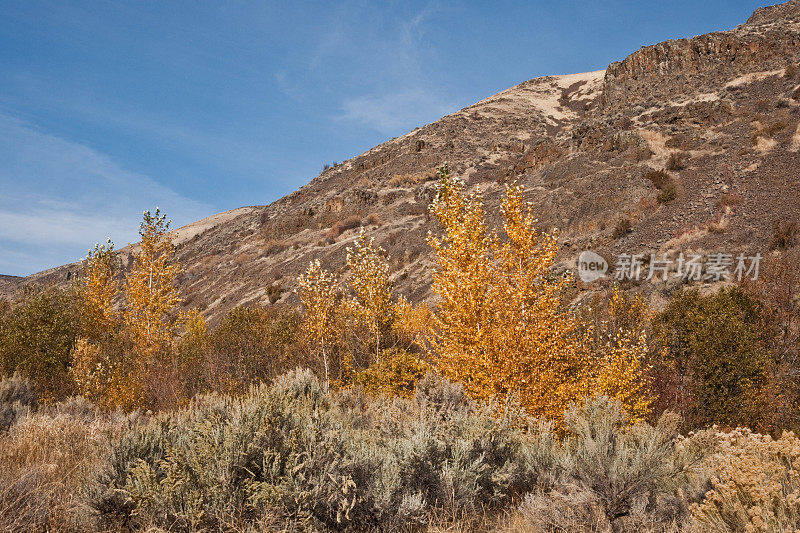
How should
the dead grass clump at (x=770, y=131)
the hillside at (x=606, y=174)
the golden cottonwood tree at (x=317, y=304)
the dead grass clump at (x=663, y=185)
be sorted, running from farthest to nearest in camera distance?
the dead grass clump at (x=770, y=131) → the dead grass clump at (x=663, y=185) → the hillside at (x=606, y=174) → the golden cottonwood tree at (x=317, y=304)

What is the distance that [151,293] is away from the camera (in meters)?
17.3

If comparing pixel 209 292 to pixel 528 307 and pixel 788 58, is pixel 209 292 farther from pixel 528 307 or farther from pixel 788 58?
pixel 788 58

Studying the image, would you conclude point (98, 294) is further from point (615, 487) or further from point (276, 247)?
point (276, 247)

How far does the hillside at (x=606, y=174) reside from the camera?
2500cm

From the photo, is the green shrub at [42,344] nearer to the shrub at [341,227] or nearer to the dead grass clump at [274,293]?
the dead grass clump at [274,293]

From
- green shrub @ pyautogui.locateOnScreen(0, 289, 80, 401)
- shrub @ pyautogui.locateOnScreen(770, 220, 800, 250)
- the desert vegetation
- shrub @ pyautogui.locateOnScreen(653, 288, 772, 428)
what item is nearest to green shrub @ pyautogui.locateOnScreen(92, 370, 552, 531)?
the desert vegetation

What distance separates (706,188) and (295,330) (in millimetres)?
26378

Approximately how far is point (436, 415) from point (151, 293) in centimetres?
1590

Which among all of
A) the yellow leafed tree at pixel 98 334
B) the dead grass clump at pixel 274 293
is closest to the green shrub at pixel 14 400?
the yellow leafed tree at pixel 98 334

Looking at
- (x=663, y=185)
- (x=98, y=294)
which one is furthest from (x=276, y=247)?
(x=663, y=185)

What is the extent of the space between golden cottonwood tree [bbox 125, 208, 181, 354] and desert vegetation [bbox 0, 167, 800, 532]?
0.14 m

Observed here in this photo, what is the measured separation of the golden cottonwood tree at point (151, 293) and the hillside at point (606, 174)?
51.7 feet

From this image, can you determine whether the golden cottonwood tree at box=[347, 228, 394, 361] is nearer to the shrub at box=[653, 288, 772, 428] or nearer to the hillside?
the shrub at box=[653, 288, 772, 428]

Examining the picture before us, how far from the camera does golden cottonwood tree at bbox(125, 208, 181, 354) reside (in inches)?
655
